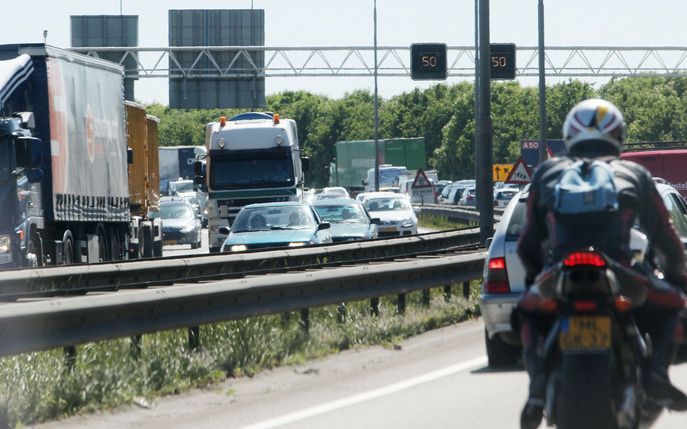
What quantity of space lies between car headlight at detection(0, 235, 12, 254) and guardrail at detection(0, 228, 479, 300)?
1.60 meters

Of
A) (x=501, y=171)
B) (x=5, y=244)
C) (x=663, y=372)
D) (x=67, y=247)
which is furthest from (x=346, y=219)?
(x=663, y=372)

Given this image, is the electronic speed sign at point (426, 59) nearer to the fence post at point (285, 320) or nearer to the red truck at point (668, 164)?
the red truck at point (668, 164)

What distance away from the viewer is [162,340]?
13.0 m

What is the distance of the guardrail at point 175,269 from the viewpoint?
635 inches

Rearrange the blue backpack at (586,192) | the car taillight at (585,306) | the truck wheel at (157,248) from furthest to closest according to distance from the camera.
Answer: the truck wheel at (157,248)
the blue backpack at (586,192)
the car taillight at (585,306)

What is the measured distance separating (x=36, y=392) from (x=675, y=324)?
14.8 ft

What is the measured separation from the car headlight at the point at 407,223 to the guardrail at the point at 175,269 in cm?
1306

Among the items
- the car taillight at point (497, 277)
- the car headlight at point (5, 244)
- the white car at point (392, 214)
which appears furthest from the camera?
the white car at point (392, 214)

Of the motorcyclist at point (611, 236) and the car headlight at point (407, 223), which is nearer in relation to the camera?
the motorcyclist at point (611, 236)

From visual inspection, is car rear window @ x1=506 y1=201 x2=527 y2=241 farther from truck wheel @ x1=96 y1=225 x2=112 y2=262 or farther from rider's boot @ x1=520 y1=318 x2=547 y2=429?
truck wheel @ x1=96 y1=225 x2=112 y2=262

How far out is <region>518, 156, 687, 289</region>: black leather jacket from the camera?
687 centimetres

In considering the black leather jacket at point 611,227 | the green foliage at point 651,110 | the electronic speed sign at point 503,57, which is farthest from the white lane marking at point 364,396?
the green foliage at point 651,110

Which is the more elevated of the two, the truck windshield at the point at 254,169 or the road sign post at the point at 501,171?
the truck windshield at the point at 254,169

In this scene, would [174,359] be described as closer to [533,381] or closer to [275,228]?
[533,381]
